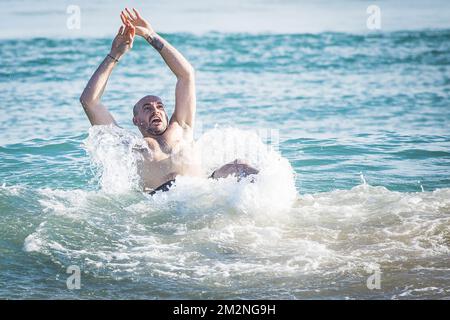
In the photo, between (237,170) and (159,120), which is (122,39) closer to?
(159,120)

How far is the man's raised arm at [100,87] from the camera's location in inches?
279

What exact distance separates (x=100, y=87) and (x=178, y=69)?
2.45 feet

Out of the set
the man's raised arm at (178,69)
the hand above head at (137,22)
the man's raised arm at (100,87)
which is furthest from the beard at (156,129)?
the hand above head at (137,22)

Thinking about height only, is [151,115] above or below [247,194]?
above

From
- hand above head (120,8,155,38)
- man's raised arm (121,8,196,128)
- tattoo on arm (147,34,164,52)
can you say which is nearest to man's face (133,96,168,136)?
man's raised arm (121,8,196,128)

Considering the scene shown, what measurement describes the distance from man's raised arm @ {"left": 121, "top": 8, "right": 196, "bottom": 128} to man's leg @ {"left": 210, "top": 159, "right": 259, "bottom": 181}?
0.67 m

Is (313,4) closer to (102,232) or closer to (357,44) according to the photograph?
(357,44)

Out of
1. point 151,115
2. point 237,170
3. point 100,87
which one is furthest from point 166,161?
point 100,87

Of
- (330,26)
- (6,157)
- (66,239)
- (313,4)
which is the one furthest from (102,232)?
(313,4)

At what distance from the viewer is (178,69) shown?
7.39 metres

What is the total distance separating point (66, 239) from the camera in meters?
6.11

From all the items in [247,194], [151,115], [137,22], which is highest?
[137,22]

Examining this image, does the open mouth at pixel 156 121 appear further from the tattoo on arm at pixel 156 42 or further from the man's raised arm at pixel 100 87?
the tattoo on arm at pixel 156 42

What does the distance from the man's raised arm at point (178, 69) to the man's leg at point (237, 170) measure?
672 mm
